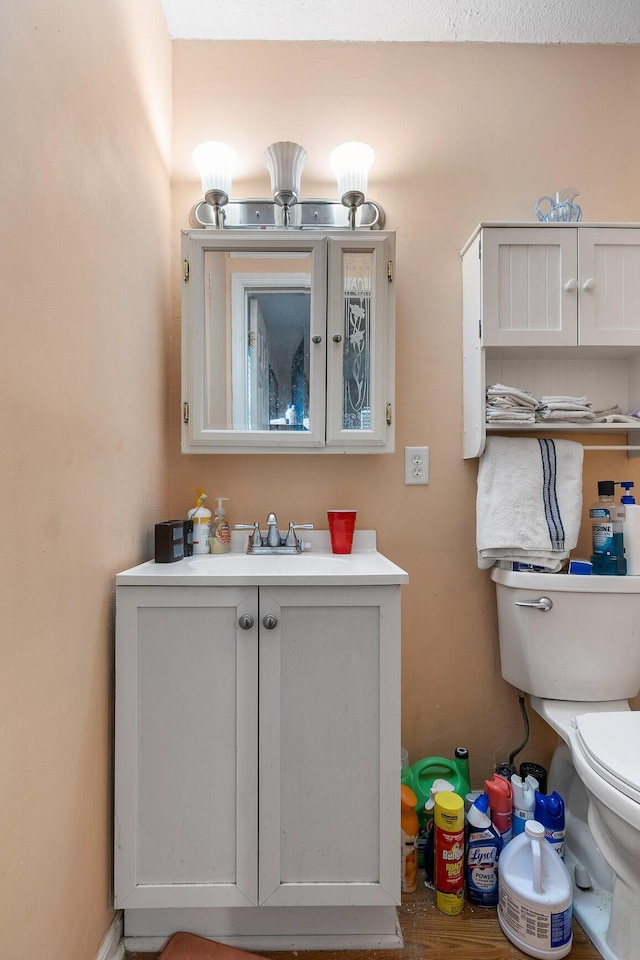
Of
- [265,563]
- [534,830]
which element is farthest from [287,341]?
[534,830]

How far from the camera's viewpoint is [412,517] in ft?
5.24

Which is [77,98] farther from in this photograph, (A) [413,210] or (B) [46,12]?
(A) [413,210]

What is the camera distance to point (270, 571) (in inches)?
46.3

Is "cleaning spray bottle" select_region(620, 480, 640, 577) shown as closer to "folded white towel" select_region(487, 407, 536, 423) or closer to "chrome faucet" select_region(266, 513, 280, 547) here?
"folded white towel" select_region(487, 407, 536, 423)

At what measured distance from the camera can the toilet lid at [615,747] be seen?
90 cm

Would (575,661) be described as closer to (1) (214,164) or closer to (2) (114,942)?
(2) (114,942)

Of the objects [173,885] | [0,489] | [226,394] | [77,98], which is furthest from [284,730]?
[77,98]

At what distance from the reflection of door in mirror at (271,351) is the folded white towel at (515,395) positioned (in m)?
0.52

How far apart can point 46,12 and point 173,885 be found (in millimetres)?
1617

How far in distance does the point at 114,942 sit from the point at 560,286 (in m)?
1.87

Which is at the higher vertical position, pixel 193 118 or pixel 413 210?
pixel 193 118

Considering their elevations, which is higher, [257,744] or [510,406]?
[510,406]

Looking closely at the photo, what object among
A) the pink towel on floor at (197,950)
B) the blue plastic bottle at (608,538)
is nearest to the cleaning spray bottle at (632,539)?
the blue plastic bottle at (608,538)

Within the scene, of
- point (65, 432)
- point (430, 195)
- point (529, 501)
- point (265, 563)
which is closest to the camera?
point (65, 432)
